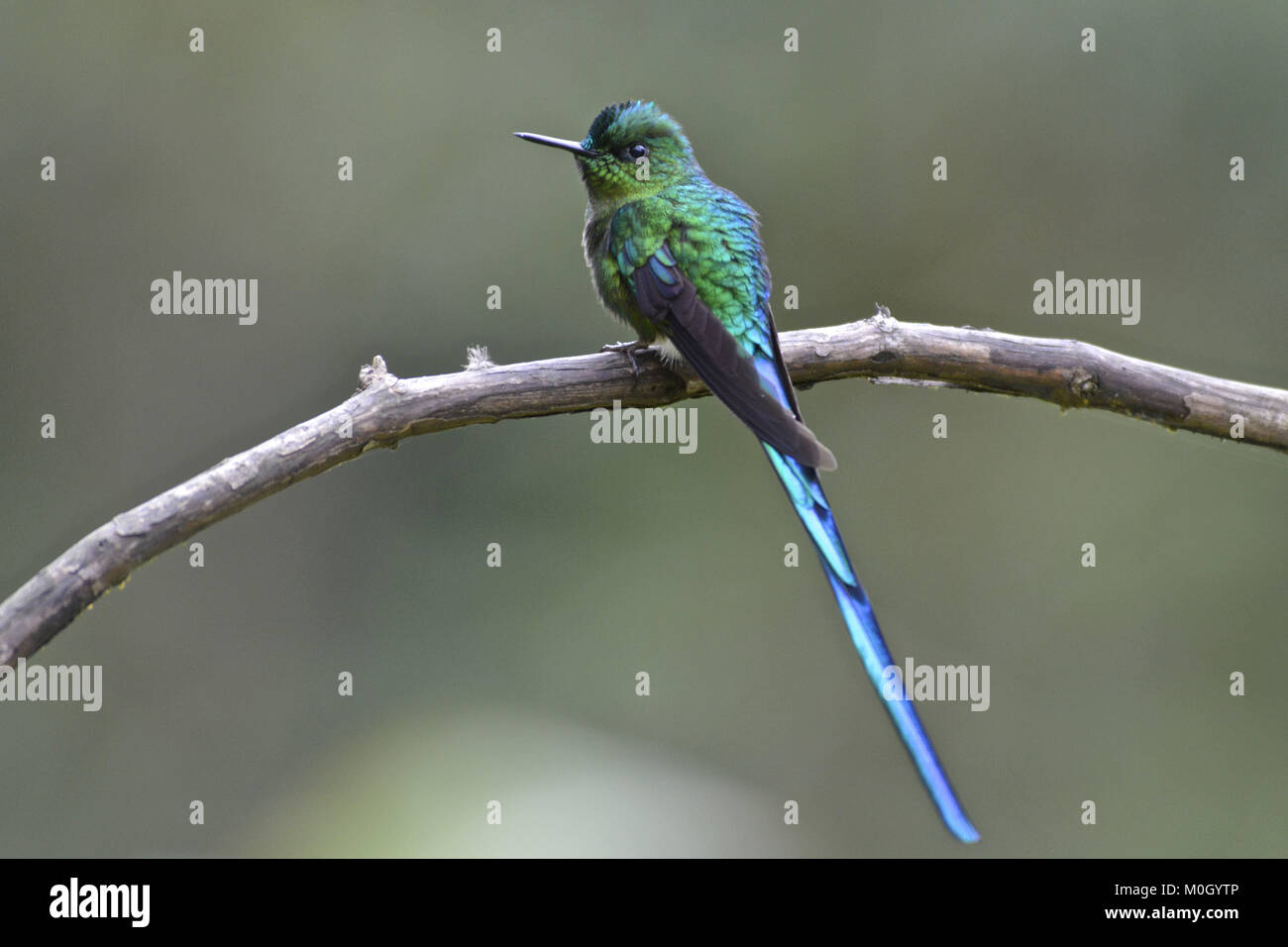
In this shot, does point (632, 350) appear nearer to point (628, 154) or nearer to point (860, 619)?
point (628, 154)

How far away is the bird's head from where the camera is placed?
155 inches

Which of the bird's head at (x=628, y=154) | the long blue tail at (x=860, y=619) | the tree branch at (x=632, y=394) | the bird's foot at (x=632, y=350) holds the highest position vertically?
the bird's head at (x=628, y=154)

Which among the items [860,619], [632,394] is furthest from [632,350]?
[860,619]

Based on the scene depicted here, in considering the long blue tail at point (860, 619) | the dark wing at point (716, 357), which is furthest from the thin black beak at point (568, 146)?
the long blue tail at point (860, 619)

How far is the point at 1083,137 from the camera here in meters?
7.93

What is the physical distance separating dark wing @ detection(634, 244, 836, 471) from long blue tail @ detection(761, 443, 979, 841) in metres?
0.09

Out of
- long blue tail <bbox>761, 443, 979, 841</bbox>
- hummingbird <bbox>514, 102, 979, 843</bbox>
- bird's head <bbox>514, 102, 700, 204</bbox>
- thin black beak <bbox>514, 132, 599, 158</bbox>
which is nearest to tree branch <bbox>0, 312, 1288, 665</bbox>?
hummingbird <bbox>514, 102, 979, 843</bbox>

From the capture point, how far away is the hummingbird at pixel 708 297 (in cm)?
295

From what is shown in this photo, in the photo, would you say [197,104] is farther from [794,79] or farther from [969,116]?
[969,116]

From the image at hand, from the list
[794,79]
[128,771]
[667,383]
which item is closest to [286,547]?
[128,771]

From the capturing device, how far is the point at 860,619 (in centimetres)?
Answer: 295

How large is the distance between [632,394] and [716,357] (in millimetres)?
275

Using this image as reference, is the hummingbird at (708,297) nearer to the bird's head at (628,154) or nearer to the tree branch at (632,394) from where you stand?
the bird's head at (628,154)

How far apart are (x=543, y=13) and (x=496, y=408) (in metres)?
5.70
